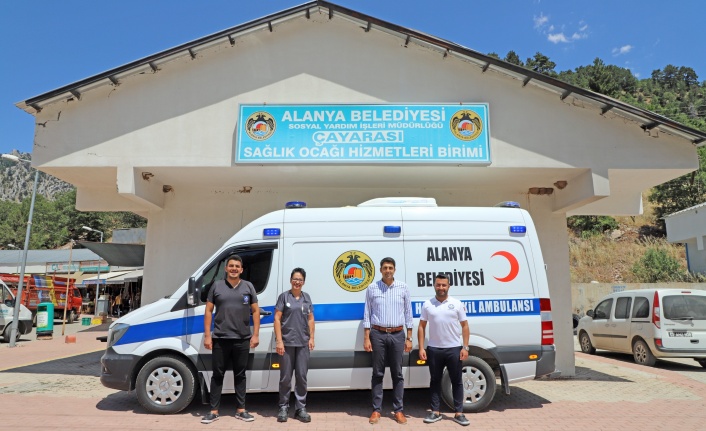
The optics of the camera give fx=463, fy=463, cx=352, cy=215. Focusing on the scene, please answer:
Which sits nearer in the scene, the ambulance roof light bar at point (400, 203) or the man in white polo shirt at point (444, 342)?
the man in white polo shirt at point (444, 342)

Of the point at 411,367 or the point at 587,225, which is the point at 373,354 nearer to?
the point at 411,367

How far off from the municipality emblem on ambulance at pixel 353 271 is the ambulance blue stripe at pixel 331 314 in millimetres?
272

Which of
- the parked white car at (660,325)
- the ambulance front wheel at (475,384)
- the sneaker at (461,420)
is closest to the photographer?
the sneaker at (461,420)

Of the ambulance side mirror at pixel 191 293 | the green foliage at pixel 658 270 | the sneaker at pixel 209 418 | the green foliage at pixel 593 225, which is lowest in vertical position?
the sneaker at pixel 209 418

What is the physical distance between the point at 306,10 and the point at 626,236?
156 feet

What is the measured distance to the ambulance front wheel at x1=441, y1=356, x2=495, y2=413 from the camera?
6.25 metres

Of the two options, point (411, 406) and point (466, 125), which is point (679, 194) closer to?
point (466, 125)

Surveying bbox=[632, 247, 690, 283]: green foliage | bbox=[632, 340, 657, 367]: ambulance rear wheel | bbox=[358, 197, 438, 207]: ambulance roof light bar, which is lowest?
bbox=[632, 340, 657, 367]: ambulance rear wheel

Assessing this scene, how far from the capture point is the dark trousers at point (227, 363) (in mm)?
5863

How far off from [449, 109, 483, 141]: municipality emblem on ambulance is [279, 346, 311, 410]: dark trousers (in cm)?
473

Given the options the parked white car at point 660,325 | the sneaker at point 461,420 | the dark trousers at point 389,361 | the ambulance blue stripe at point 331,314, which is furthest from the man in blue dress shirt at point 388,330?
the parked white car at point 660,325

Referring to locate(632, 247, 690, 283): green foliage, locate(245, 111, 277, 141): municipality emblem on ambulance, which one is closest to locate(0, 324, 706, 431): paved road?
locate(245, 111, 277, 141): municipality emblem on ambulance

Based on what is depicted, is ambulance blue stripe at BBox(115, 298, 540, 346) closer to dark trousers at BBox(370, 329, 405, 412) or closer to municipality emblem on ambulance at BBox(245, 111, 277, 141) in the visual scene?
dark trousers at BBox(370, 329, 405, 412)

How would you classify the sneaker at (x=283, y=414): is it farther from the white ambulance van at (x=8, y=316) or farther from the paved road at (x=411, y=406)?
the white ambulance van at (x=8, y=316)
